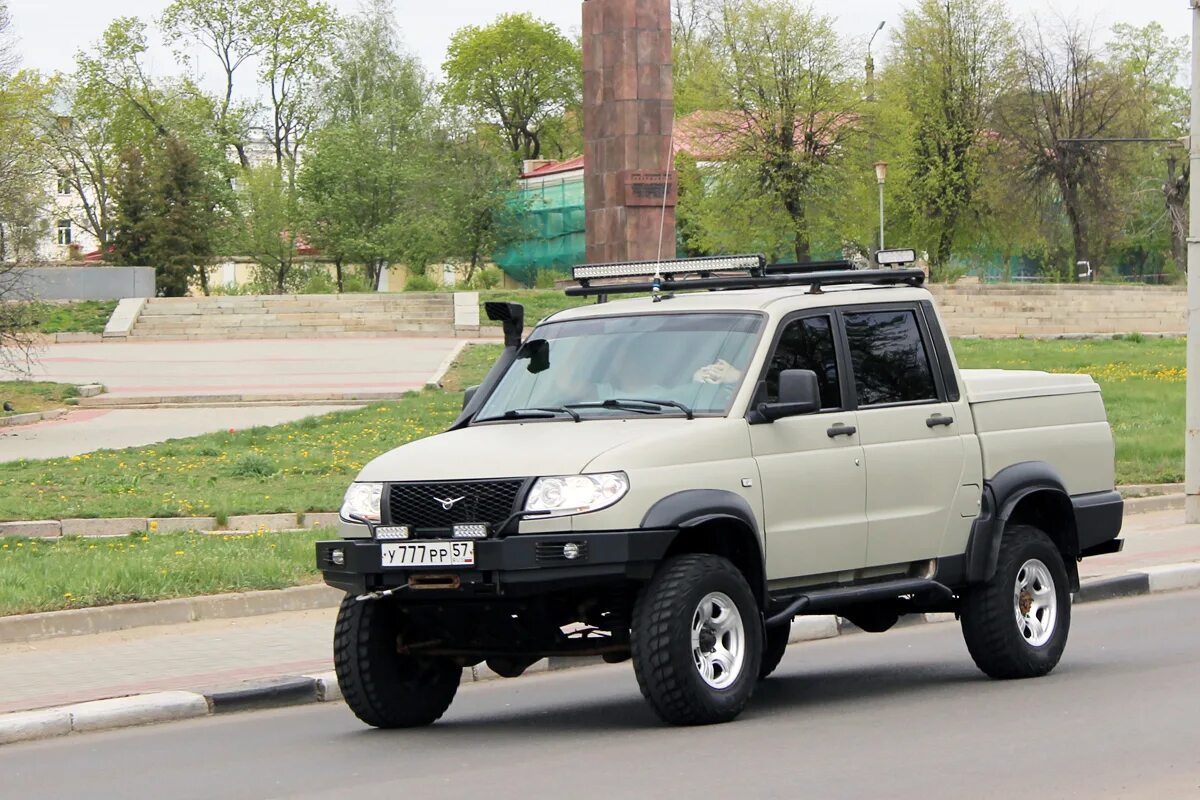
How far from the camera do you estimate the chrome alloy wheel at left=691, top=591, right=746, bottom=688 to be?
25.7 feet

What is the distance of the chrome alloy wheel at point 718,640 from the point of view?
7.84m

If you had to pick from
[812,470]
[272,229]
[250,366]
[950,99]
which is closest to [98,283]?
[250,366]

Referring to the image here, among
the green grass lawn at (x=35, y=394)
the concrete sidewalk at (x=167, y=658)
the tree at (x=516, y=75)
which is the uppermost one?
the tree at (x=516, y=75)

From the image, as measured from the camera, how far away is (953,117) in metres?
72.3

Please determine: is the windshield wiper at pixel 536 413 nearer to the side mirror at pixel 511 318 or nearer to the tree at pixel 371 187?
the side mirror at pixel 511 318

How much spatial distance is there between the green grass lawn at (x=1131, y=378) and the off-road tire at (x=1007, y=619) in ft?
36.8

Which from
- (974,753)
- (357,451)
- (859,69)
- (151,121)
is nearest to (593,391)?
(974,753)

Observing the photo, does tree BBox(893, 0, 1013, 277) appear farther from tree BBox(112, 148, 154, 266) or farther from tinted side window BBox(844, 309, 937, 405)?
tinted side window BBox(844, 309, 937, 405)

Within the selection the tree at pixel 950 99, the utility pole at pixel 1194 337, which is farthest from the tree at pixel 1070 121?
the utility pole at pixel 1194 337

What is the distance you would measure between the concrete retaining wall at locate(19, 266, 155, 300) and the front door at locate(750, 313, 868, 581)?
53079 millimetres

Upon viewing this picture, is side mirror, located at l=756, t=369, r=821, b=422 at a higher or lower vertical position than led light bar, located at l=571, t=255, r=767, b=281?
lower

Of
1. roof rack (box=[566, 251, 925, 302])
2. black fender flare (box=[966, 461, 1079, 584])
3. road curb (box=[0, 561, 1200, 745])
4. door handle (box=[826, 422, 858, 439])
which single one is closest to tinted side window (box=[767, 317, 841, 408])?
door handle (box=[826, 422, 858, 439])

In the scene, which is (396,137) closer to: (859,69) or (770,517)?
(859,69)

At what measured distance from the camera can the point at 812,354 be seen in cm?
894
